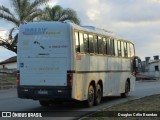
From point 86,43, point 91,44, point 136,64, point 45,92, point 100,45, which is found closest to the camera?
point 45,92

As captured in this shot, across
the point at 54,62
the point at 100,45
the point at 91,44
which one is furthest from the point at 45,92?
the point at 100,45

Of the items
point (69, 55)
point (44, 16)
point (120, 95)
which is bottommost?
point (120, 95)

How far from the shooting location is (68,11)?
49594 millimetres

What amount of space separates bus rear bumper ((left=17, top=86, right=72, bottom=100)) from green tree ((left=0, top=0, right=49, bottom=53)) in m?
27.5

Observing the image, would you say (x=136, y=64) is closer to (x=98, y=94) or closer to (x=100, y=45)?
(x=100, y=45)

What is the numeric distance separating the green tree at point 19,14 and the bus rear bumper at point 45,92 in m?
27.5

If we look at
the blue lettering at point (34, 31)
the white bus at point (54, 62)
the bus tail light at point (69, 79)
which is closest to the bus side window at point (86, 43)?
the white bus at point (54, 62)

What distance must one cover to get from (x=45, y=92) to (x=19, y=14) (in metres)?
28.6

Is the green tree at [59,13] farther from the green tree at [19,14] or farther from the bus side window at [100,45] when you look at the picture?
the bus side window at [100,45]

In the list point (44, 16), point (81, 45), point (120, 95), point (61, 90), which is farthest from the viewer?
point (44, 16)

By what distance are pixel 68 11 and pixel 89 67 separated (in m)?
30.6

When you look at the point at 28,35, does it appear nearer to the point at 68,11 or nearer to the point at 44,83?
the point at 44,83

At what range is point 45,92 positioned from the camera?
17750mm

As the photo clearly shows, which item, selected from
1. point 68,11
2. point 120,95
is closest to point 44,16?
point 68,11
